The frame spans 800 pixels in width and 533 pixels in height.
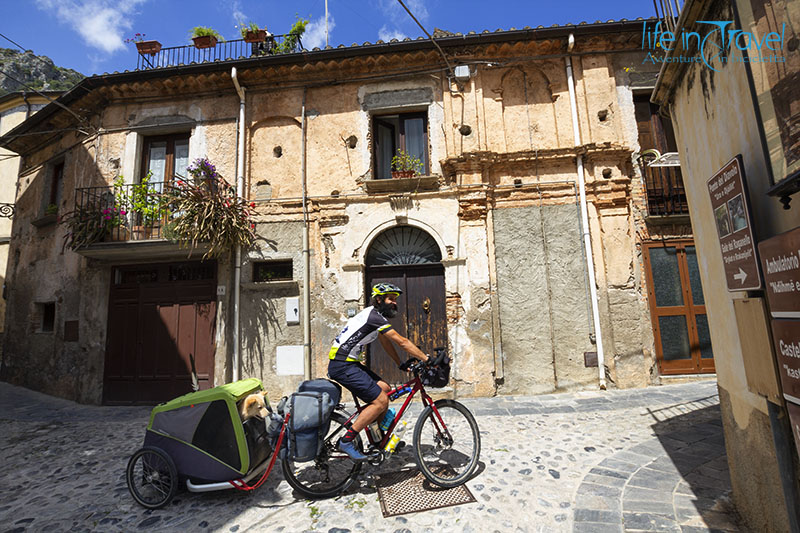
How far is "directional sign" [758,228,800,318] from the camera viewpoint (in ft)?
5.88

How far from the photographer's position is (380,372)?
25.1 ft

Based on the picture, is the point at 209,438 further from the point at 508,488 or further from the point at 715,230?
the point at 715,230

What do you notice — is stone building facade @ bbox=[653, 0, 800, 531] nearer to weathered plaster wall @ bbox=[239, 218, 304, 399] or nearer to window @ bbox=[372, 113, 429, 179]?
window @ bbox=[372, 113, 429, 179]

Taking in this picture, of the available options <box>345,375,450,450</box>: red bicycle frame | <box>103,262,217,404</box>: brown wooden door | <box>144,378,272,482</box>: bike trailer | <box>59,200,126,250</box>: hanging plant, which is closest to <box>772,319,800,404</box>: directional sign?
<box>345,375,450,450</box>: red bicycle frame

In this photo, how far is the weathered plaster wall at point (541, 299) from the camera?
716 centimetres

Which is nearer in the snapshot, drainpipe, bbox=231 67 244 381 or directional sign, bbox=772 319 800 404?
directional sign, bbox=772 319 800 404

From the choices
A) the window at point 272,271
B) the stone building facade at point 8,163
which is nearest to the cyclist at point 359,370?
the window at point 272,271

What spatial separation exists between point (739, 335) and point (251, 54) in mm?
10103

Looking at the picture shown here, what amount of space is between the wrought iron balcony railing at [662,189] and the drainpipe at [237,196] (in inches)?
322

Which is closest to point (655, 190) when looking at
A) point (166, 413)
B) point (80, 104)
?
point (166, 413)

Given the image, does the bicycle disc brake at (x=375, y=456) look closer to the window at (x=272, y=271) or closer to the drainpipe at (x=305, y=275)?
the drainpipe at (x=305, y=275)

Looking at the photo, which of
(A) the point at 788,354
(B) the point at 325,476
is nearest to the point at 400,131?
(B) the point at 325,476

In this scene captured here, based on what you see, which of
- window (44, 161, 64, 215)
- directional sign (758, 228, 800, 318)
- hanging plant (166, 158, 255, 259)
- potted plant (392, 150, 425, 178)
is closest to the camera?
directional sign (758, 228, 800, 318)

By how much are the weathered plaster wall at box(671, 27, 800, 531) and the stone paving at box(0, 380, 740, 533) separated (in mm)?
450
